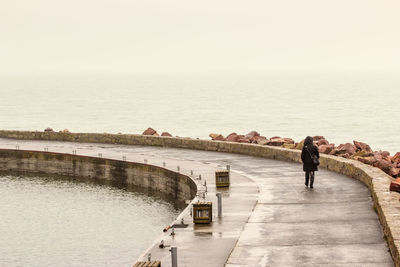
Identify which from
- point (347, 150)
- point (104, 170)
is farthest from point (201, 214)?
point (347, 150)

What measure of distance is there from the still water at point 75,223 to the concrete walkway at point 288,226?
2563mm

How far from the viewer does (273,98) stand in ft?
605

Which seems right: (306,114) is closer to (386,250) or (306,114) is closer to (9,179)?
(9,179)

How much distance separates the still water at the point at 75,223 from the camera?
21513 mm

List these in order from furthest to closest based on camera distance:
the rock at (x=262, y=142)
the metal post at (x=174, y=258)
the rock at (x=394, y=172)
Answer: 1. the rock at (x=262, y=142)
2. the rock at (x=394, y=172)
3. the metal post at (x=174, y=258)

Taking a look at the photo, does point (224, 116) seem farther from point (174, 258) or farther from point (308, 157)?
point (174, 258)

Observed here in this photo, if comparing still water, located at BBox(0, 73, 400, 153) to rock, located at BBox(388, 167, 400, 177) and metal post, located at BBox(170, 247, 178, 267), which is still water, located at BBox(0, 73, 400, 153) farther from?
metal post, located at BBox(170, 247, 178, 267)

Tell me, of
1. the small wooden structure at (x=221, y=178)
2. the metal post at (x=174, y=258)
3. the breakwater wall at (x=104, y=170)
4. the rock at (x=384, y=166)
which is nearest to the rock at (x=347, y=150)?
the rock at (x=384, y=166)

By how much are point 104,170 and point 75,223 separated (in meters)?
8.89

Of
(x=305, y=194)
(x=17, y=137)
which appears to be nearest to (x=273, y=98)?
(x=17, y=137)

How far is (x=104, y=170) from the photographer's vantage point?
35000 mm

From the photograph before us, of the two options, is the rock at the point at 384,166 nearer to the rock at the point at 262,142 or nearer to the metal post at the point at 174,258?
the rock at the point at 262,142

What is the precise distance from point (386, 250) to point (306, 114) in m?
121

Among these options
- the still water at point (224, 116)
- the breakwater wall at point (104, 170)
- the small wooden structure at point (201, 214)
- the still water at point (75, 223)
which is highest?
the still water at point (224, 116)
